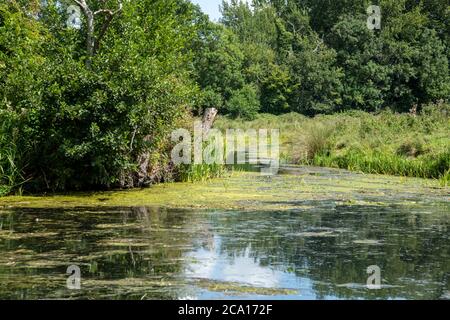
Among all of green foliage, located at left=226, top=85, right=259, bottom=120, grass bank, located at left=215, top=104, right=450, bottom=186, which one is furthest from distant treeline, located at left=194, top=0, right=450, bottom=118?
grass bank, located at left=215, top=104, right=450, bottom=186

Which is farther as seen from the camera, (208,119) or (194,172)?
(208,119)

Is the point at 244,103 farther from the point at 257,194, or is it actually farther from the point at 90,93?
the point at 90,93

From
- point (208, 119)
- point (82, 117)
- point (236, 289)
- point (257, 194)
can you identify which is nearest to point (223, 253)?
point (236, 289)

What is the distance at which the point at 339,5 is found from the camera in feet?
178

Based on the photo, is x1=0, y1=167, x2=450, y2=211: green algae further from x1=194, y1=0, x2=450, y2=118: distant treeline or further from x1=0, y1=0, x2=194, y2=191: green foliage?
x1=194, y1=0, x2=450, y2=118: distant treeline

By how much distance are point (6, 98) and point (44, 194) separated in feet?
6.89

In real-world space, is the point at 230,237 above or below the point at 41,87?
below

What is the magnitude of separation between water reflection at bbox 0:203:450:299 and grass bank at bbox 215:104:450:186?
6.36 meters

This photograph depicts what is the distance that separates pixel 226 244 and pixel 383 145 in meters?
12.6

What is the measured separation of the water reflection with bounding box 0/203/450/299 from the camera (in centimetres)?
537

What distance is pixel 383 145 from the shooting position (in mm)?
18891
